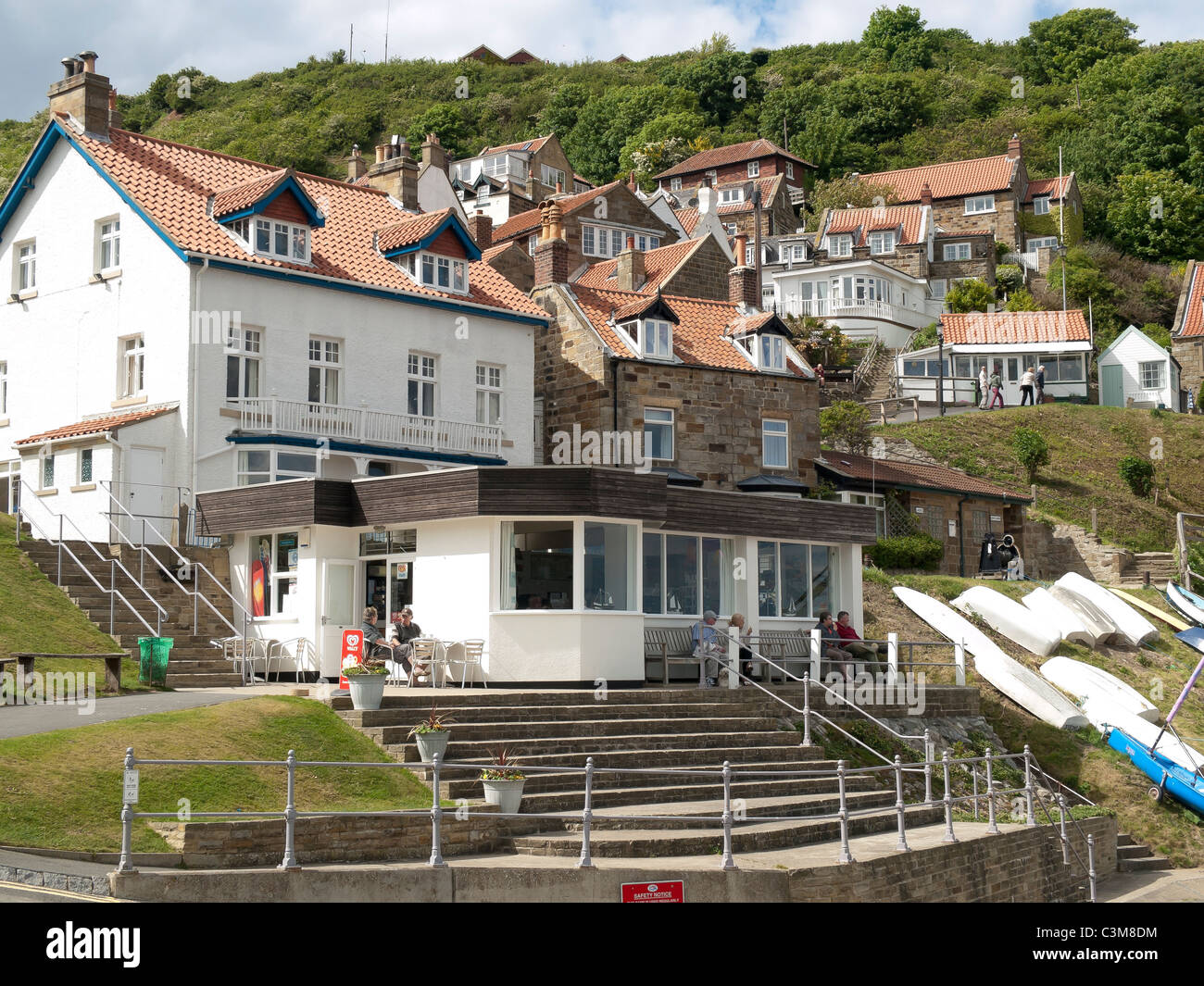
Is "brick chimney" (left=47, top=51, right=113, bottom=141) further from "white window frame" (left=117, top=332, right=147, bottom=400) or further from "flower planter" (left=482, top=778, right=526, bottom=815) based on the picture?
"flower planter" (left=482, top=778, right=526, bottom=815)

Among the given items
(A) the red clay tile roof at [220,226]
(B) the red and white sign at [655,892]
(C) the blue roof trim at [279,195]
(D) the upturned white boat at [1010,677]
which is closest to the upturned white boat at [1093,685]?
(D) the upturned white boat at [1010,677]

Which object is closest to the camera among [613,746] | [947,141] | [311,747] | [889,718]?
[311,747]

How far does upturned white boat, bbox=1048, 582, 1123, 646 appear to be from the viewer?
110 ft

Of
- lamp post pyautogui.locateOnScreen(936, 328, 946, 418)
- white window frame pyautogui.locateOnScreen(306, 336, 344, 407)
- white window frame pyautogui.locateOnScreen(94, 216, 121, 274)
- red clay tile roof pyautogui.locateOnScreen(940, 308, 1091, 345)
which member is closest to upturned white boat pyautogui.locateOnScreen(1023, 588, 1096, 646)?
white window frame pyautogui.locateOnScreen(306, 336, 344, 407)

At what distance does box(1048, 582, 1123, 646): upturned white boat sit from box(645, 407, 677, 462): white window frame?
10199 mm

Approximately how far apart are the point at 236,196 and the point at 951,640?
18702 millimetres

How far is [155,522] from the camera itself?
2795 cm

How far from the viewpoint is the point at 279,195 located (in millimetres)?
30922

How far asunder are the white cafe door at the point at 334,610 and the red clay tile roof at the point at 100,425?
22.7 ft

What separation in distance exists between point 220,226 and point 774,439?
15.9 meters

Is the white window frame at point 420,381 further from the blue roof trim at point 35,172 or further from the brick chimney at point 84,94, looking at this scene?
the brick chimney at point 84,94

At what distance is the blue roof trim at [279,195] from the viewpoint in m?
30.5

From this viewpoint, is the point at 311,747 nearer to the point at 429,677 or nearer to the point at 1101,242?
the point at 429,677
